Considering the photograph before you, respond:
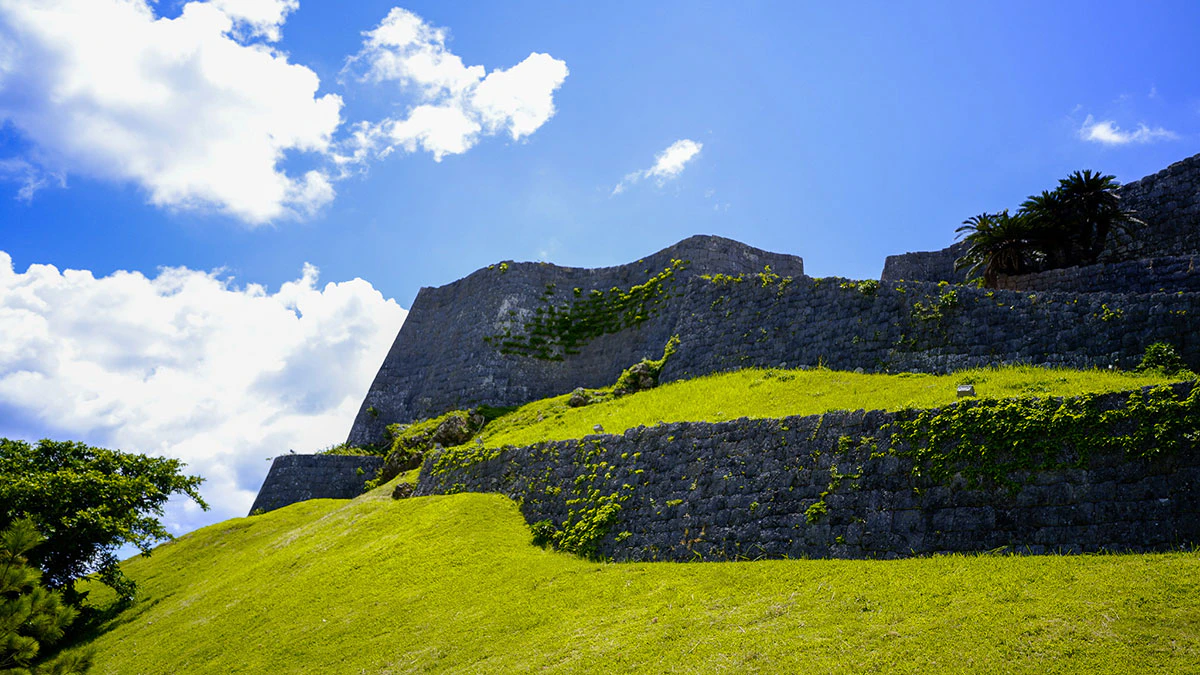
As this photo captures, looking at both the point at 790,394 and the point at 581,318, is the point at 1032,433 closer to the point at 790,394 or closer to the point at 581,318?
the point at 790,394

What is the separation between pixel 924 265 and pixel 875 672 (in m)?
29.2

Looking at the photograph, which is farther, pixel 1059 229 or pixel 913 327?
pixel 1059 229

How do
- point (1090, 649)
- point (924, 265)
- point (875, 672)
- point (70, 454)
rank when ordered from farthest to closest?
1. point (924, 265)
2. point (70, 454)
3. point (875, 672)
4. point (1090, 649)

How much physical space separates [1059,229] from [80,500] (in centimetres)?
3043

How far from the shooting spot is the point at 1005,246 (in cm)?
2473

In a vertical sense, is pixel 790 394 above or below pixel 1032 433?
above

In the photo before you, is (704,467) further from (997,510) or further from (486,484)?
(486,484)

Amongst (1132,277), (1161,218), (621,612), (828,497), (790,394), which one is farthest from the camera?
(1161,218)

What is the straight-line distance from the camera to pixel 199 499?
24656mm

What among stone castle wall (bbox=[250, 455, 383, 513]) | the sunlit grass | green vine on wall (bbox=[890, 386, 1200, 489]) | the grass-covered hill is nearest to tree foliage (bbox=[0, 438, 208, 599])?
the grass-covered hill

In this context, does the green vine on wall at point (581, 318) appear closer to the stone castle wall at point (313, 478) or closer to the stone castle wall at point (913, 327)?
the stone castle wall at point (913, 327)

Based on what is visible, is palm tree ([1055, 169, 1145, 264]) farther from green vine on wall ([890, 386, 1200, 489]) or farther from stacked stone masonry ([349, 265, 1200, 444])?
green vine on wall ([890, 386, 1200, 489])

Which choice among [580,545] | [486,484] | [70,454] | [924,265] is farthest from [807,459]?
[924,265]

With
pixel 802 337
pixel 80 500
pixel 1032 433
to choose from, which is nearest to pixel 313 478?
pixel 80 500
